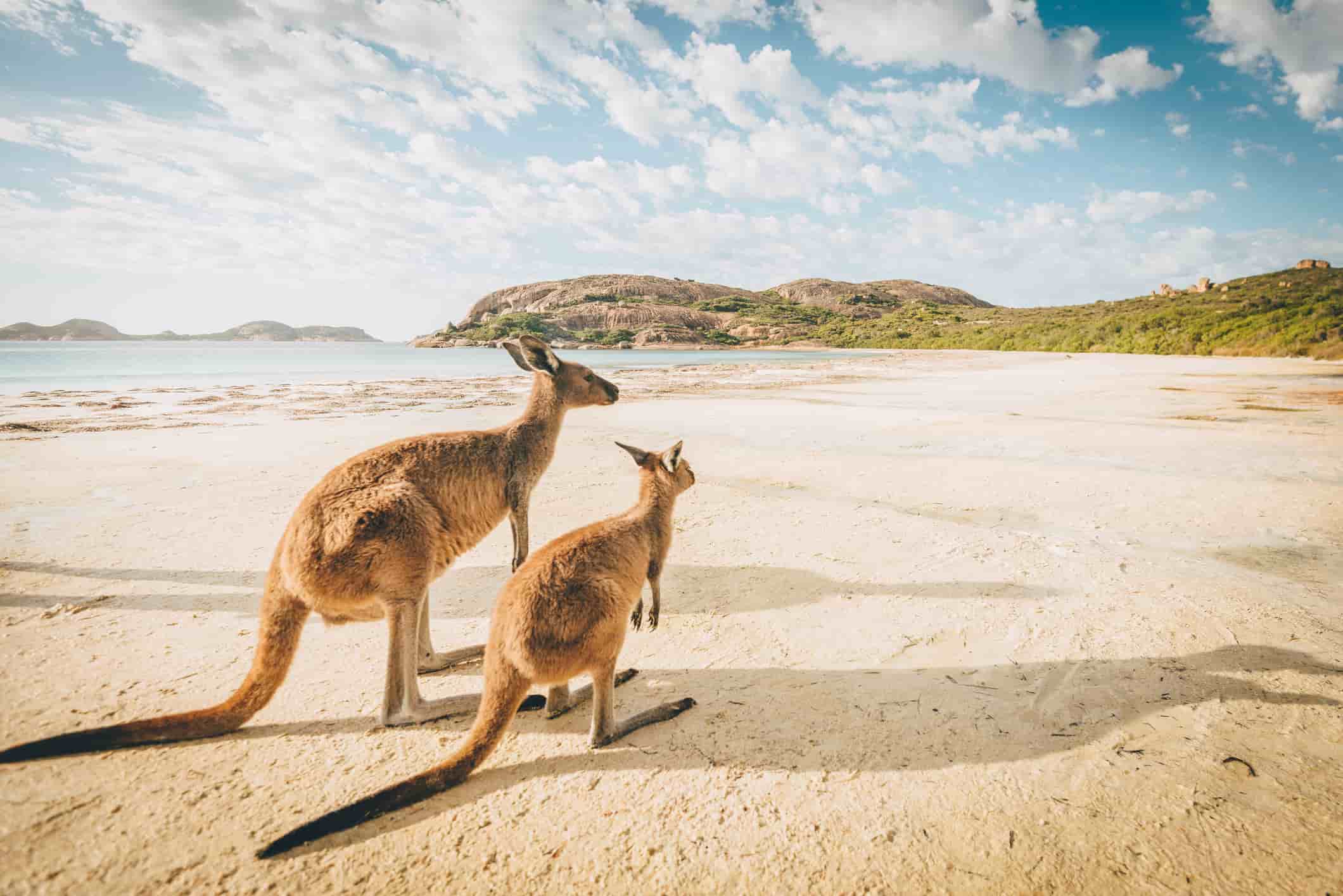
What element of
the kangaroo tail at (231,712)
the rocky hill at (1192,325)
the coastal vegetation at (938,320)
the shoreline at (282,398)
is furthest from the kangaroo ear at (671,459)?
the rocky hill at (1192,325)

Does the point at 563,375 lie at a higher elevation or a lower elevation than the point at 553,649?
higher

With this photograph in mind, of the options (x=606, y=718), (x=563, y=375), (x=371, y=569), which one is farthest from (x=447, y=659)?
(x=563, y=375)

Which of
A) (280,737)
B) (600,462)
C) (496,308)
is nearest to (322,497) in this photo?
(280,737)

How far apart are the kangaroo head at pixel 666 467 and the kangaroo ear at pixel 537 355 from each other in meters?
0.86

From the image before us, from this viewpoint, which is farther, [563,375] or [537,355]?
[563,375]

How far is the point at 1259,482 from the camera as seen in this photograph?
6.57 m

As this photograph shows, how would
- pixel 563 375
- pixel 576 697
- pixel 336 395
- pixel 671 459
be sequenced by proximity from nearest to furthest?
pixel 576 697 < pixel 671 459 < pixel 563 375 < pixel 336 395

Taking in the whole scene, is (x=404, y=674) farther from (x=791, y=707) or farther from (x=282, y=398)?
(x=282, y=398)

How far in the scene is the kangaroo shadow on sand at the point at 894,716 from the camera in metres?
2.39

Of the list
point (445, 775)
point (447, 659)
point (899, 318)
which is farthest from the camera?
point (899, 318)

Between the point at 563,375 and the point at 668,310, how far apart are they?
383 ft

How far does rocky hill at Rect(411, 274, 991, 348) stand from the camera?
103812 millimetres

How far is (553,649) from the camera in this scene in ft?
7.54

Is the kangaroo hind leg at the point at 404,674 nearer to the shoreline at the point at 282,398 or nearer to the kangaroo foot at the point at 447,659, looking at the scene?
the kangaroo foot at the point at 447,659
